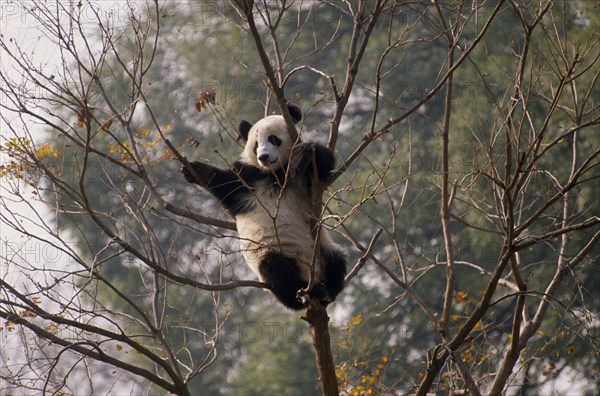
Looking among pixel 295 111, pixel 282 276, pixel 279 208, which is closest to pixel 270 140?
pixel 295 111

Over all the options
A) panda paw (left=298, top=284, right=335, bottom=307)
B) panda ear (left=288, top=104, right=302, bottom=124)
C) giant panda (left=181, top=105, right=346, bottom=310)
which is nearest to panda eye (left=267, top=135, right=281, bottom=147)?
giant panda (left=181, top=105, right=346, bottom=310)

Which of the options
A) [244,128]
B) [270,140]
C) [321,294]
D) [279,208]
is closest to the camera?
[321,294]

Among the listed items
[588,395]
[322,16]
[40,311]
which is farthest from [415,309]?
[40,311]

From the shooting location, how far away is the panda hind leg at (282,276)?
6.36 meters

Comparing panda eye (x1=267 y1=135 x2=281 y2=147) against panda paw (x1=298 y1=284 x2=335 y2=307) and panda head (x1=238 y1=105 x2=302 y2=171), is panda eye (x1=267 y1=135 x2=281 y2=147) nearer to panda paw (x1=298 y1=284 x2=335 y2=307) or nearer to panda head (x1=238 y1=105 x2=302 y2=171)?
panda head (x1=238 y1=105 x2=302 y2=171)

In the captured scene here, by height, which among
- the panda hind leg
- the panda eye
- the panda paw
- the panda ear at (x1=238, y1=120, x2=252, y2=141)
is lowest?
the panda paw

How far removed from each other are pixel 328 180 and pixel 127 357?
12542 millimetres

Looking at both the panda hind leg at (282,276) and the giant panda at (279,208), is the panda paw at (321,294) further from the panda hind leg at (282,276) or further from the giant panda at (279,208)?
the panda hind leg at (282,276)

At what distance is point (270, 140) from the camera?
7086mm

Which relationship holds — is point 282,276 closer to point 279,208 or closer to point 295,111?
point 279,208

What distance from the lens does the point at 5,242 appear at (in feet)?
19.5

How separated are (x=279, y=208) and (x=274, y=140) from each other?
723 millimetres

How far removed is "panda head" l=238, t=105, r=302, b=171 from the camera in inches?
272

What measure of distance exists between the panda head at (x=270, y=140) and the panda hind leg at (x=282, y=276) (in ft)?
2.81
